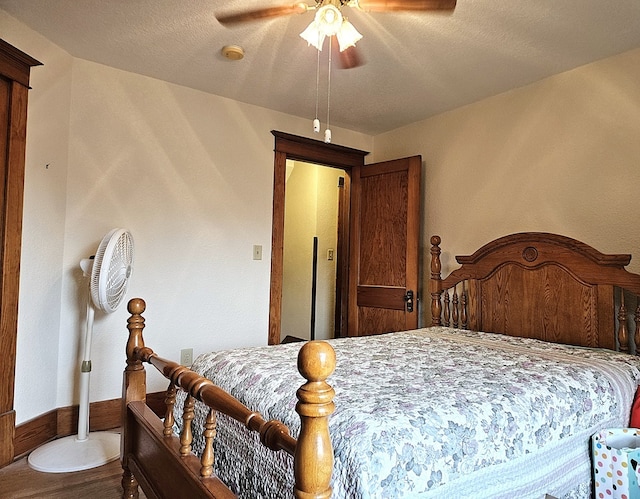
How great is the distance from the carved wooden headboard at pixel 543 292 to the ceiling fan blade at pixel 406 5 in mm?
1483

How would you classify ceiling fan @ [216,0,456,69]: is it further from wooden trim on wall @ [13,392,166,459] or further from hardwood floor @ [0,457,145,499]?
wooden trim on wall @ [13,392,166,459]

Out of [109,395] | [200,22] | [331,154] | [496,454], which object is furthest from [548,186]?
[109,395]

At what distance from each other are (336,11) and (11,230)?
1994 millimetres

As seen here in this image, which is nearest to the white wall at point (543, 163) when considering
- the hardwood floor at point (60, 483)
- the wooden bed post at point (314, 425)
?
the wooden bed post at point (314, 425)

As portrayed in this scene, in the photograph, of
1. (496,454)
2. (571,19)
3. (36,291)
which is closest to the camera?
(496,454)

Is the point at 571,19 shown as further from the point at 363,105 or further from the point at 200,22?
the point at 200,22

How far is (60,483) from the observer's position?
6.87 feet

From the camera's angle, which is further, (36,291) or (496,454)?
(36,291)

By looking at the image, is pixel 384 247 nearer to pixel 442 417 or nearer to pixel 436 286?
pixel 436 286

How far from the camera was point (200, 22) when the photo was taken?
2285 mm

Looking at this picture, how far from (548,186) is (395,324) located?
5.14 ft

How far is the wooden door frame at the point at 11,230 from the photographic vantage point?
2.26m

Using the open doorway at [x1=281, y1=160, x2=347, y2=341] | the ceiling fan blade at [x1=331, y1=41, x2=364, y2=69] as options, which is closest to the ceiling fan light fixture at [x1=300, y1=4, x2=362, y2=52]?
the ceiling fan blade at [x1=331, y1=41, x2=364, y2=69]

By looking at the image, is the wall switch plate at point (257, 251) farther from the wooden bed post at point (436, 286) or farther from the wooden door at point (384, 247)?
the wooden bed post at point (436, 286)
